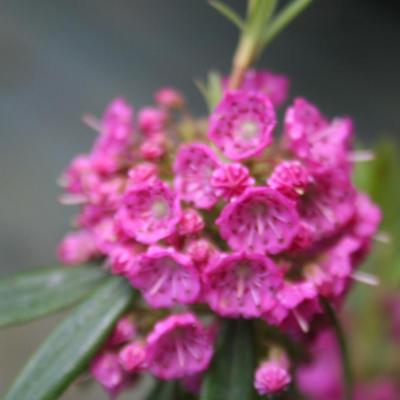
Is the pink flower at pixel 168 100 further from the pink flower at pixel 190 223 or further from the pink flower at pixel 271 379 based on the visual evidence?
the pink flower at pixel 271 379

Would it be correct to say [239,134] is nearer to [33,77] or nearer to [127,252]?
[127,252]

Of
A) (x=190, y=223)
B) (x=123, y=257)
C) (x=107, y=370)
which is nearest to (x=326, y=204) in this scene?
(x=190, y=223)

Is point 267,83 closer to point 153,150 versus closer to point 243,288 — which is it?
point 153,150

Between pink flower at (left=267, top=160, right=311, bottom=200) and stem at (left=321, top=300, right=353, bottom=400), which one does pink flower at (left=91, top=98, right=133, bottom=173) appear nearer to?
pink flower at (left=267, top=160, right=311, bottom=200)

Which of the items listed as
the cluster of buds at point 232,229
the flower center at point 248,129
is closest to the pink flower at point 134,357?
the cluster of buds at point 232,229

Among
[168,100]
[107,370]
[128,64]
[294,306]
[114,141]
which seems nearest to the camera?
[294,306]

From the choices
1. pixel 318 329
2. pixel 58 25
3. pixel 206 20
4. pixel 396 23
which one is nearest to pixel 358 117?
pixel 396 23
